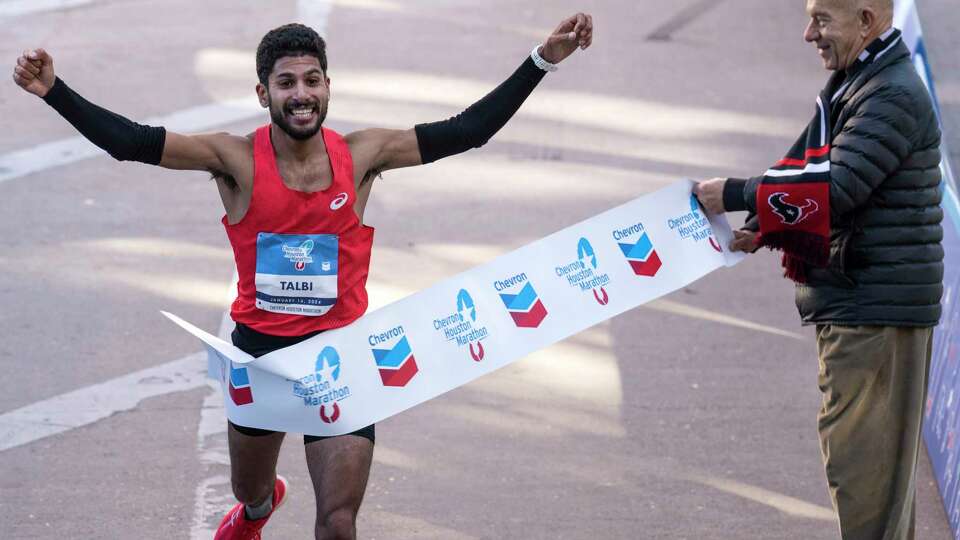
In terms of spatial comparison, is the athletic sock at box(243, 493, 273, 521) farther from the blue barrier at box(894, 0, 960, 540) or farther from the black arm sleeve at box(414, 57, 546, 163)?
the blue barrier at box(894, 0, 960, 540)

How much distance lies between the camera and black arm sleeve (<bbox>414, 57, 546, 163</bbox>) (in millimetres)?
4996

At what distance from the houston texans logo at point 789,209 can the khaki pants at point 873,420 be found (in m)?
0.44

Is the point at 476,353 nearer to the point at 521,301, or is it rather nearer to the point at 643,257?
the point at 521,301

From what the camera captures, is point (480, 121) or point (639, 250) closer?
point (480, 121)

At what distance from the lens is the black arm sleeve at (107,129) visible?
4602 mm

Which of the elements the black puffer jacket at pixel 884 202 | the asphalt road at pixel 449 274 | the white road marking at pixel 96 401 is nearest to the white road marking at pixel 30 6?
the asphalt road at pixel 449 274

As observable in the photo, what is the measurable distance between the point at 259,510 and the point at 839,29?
280 centimetres

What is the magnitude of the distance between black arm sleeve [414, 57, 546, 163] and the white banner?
0.54 meters

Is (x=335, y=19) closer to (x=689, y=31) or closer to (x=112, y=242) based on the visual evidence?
(x=689, y=31)

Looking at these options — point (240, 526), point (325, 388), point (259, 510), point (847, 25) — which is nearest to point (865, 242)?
point (847, 25)

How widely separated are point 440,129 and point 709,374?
2995 millimetres

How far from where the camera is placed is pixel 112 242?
9.18 m

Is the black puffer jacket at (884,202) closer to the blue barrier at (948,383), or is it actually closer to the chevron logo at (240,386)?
the blue barrier at (948,383)

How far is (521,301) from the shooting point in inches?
209
